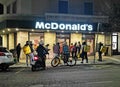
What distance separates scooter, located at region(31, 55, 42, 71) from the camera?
25406mm

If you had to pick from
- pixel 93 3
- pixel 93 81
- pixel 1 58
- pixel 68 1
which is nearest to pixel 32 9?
pixel 68 1

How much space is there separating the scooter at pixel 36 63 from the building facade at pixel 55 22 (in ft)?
41.0

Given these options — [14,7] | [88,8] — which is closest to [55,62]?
[88,8]

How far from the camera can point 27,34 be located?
38750 mm

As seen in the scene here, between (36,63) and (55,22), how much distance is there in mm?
13897

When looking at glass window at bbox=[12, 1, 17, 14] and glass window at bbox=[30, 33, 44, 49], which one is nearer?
glass window at bbox=[30, 33, 44, 49]

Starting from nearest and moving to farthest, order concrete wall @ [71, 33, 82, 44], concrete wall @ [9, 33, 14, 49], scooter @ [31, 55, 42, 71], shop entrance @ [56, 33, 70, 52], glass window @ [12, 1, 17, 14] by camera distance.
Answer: scooter @ [31, 55, 42, 71] → shop entrance @ [56, 33, 70, 52] → concrete wall @ [71, 33, 82, 44] → concrete wall @ [9, 33, 14, 49] → glass window @ [12, 1, 17, 14]

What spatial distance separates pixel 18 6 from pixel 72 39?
6.37 metres

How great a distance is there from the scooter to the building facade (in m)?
12.5

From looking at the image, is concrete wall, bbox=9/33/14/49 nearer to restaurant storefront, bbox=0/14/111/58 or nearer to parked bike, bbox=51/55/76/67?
restaurant storefront, bbox=0/14/111/58

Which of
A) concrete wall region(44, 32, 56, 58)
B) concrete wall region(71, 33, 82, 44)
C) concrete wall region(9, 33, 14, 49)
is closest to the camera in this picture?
concrete wall region(44, 32, 56, 58)

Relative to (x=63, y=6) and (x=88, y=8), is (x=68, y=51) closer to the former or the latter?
(x=63, y=6)

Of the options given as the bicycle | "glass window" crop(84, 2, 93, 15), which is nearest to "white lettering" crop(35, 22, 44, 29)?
"glass window" crop(84, 2, 93, 15)

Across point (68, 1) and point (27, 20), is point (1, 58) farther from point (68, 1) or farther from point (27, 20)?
point (68, 1)
